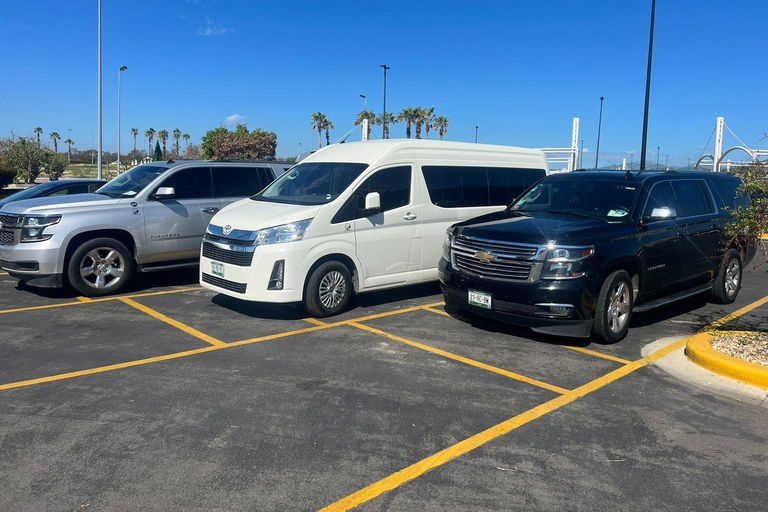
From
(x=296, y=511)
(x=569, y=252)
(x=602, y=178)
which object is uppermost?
(x=602, y=178)

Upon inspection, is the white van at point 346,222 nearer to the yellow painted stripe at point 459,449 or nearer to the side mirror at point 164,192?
the side mirror at point 164,192

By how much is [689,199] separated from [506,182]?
113 inches

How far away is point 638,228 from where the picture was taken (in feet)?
22.6

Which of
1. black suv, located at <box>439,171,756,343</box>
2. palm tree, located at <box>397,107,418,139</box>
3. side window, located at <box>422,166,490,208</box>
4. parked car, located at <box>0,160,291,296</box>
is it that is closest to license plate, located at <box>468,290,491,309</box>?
black suv, located at <box>439,171,756,343</box>

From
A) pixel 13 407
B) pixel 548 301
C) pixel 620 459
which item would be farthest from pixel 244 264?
pixel 620 459

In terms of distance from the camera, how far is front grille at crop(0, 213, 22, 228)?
8.44 m

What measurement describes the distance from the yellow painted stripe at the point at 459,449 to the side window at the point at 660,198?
247 centimetres

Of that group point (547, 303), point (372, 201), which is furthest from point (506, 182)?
point (547, 303)

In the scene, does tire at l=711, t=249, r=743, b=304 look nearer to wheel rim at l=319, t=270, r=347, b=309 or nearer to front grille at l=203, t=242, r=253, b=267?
wheel rim at l=319, t=270, r=347, b=309

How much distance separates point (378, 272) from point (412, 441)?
13.4ft

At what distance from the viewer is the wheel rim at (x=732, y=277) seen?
29.0 ft

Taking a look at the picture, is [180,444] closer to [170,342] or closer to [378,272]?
[170,342]

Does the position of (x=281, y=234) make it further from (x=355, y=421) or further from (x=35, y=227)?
(x=35, y=227)

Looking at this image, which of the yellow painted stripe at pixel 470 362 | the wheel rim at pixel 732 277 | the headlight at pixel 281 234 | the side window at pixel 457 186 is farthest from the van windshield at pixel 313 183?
the wheel rim at pixel 732 277
